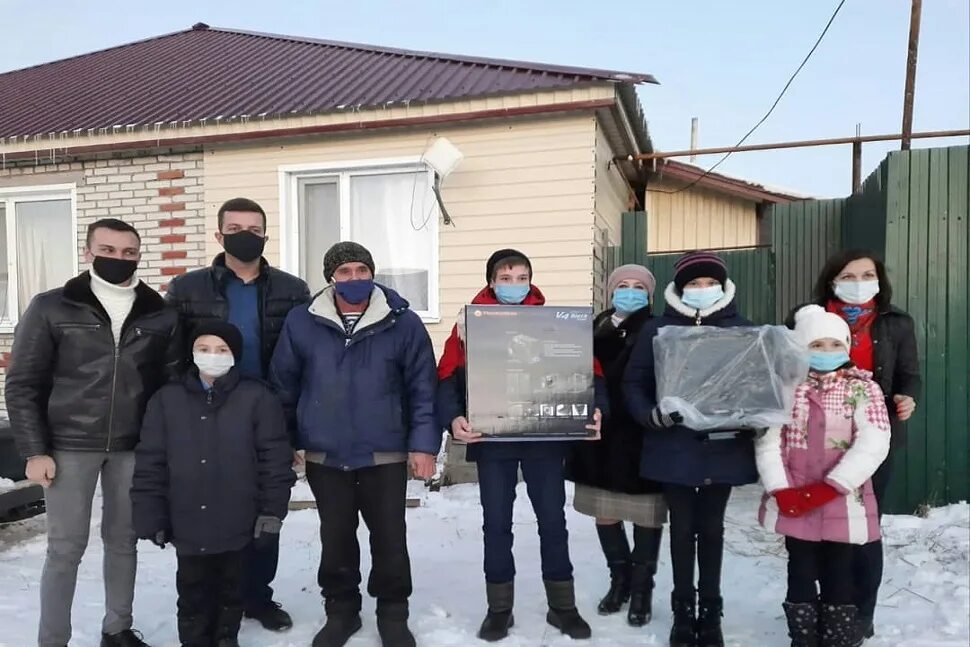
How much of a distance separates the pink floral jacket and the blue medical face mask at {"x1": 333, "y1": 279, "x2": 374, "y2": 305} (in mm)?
1802

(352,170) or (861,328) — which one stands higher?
(352,170)

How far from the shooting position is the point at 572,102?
582cm

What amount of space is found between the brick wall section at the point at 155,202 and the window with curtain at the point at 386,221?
120cm

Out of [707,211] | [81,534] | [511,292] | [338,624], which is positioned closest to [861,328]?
[511,292]

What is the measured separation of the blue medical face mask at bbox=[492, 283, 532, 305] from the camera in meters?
3.05

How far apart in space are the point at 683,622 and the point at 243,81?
7.57 meters

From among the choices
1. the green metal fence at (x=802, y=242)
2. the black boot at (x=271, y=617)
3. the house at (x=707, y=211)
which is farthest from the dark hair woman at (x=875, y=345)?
the house at (x=707, y=211)

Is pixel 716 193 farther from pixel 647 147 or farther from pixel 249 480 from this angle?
pixel 249 480

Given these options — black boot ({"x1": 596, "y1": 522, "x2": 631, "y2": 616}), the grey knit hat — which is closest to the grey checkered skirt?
black boot ({"x1": 596, "y1": 522, "x2": 631, "y2": 616})

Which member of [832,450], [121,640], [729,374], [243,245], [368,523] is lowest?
[121,640]

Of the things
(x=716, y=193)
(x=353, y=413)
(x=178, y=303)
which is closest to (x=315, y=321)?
(x=353, y=413)

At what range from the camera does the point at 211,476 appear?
2.69 metres

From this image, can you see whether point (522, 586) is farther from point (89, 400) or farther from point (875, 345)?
point (89, 400)

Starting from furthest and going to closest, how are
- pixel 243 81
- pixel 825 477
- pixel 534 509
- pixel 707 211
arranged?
pixel 707 211 → pixel 243 81 → pixel 534 509 → pixel 825 477
